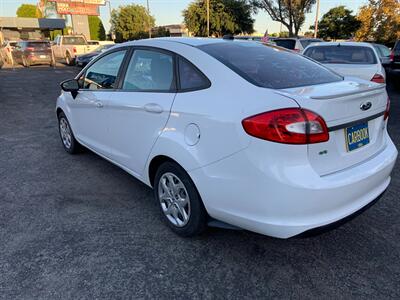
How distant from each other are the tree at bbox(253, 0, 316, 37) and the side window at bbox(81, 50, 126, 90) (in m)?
35.6

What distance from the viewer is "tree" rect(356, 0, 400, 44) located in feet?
105

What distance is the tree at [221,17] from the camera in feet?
131

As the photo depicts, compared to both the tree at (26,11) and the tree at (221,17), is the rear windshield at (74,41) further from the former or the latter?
the tree at (26,11)

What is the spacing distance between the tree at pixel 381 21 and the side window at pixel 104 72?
34270mm

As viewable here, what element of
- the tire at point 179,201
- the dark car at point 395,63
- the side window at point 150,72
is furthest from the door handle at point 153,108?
the dark car at point 395,63

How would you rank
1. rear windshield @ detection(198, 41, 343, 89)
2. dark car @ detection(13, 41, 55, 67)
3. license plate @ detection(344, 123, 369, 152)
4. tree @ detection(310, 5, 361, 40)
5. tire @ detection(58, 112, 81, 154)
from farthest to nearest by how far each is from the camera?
tree @ detection(310, 5, 361, 40) < dark car @ detection(13, 41, 55, 67) < tire @ detection(58, 112, 81, 154) < rear windshield @ detection(198, 41, 343, 89) < license plate @ detection(344, 123, 369, 152)

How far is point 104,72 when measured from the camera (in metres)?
3.94

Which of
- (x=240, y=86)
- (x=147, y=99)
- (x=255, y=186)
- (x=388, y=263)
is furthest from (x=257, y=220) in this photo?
(x=147, y=99)

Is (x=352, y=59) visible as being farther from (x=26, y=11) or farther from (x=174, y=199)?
(x=26, y=11)

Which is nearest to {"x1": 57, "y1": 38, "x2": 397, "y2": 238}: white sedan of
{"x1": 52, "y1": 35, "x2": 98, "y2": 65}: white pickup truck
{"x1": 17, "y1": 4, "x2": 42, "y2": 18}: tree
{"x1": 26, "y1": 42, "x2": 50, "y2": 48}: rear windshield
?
{"x1": 52, "y1": 35, "x2": 98, "y2": 65}: white pickup truck

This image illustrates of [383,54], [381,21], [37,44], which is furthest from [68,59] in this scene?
[381,21]

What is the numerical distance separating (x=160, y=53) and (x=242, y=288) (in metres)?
2.05

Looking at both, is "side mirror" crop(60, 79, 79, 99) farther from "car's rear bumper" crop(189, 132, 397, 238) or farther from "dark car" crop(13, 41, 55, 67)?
"dark car" crop(13, 41, 55, 67)

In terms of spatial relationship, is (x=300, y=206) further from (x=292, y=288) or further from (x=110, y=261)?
(x=110, y=261)
